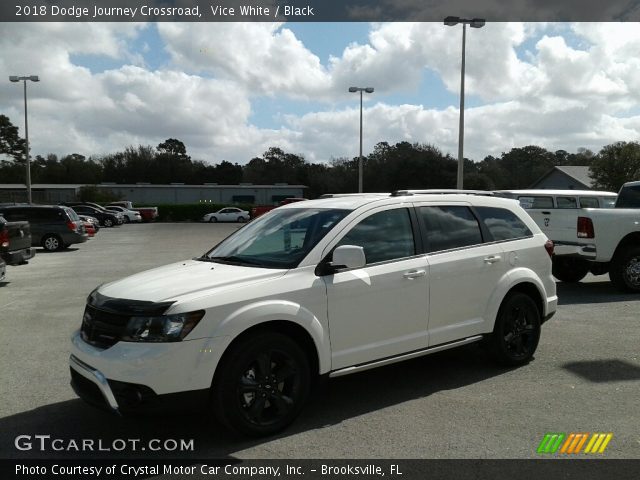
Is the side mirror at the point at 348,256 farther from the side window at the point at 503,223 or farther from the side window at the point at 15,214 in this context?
the side window at the point at 15,214

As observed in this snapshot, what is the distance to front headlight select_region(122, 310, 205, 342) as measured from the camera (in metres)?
3.93

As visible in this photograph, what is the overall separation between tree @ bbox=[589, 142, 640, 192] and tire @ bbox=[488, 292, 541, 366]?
1803 inches

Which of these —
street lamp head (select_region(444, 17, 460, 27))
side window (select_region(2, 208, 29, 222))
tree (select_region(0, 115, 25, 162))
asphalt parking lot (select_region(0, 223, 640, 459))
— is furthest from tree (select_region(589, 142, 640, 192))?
tree (select_region(0, 115, 25, 162))

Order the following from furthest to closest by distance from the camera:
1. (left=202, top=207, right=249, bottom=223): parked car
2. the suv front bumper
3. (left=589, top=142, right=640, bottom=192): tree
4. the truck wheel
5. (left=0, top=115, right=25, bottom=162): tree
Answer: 1. (left=0, top=115, right=25, bottom=162): tree
2. (left=202, top=207, right=249, bottom=223): parked car
3. (left=589, top=142, right=640, bottom=192): tree
4. the truck wheel
5. the suv front bumper

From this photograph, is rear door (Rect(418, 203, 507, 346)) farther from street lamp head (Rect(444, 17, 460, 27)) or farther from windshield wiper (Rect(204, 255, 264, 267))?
street lamp head (Rect(444, 17, 460, 27))

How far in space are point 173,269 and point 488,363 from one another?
3.37 meters

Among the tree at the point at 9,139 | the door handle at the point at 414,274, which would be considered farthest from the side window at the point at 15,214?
the tree at the point at 9,139

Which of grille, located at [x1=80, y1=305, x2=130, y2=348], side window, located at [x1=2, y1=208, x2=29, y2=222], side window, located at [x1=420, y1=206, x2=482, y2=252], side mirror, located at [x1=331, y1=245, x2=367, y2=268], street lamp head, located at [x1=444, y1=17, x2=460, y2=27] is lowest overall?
grille, located at [x1=80, y1=305, x2=130, y2=348]

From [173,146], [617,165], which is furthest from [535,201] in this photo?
[173,146]

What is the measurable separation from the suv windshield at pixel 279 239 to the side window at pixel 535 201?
27.5ft

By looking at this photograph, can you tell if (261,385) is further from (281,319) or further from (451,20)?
(451,20)

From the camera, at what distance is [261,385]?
422 cm

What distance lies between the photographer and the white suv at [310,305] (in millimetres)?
3969

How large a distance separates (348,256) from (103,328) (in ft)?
6.08
